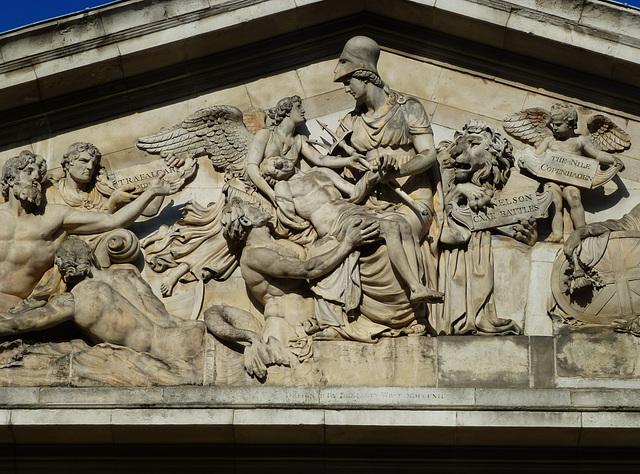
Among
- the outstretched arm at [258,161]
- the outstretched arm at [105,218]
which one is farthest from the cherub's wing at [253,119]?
the outstretched arm at [105,218]

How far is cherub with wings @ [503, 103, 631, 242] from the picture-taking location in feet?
50.1

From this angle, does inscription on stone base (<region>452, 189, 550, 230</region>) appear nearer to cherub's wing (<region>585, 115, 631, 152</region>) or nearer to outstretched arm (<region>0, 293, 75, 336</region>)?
cherub's wing (<region>585, 115, 631, 152</region>)

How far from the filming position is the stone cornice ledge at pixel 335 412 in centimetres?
1405

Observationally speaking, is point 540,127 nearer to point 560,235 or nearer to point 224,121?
point 560,235

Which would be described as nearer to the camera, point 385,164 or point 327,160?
point 385,164

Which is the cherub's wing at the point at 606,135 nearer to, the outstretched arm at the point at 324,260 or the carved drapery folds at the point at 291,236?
the carved drapery folds at the point at 291,236

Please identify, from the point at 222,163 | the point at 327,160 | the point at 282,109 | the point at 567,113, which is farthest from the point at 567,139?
the point at 222,163

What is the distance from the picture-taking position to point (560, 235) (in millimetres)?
15180

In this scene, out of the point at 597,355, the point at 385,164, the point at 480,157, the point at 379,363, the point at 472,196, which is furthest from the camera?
the point at 480,157

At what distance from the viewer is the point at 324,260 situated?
14641mm

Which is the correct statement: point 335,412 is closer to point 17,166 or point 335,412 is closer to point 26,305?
point 26,305

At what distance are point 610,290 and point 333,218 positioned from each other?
2.28 m

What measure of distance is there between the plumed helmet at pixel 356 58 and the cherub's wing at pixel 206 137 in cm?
95

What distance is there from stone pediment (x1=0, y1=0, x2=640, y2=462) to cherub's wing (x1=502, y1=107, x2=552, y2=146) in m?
0.02
